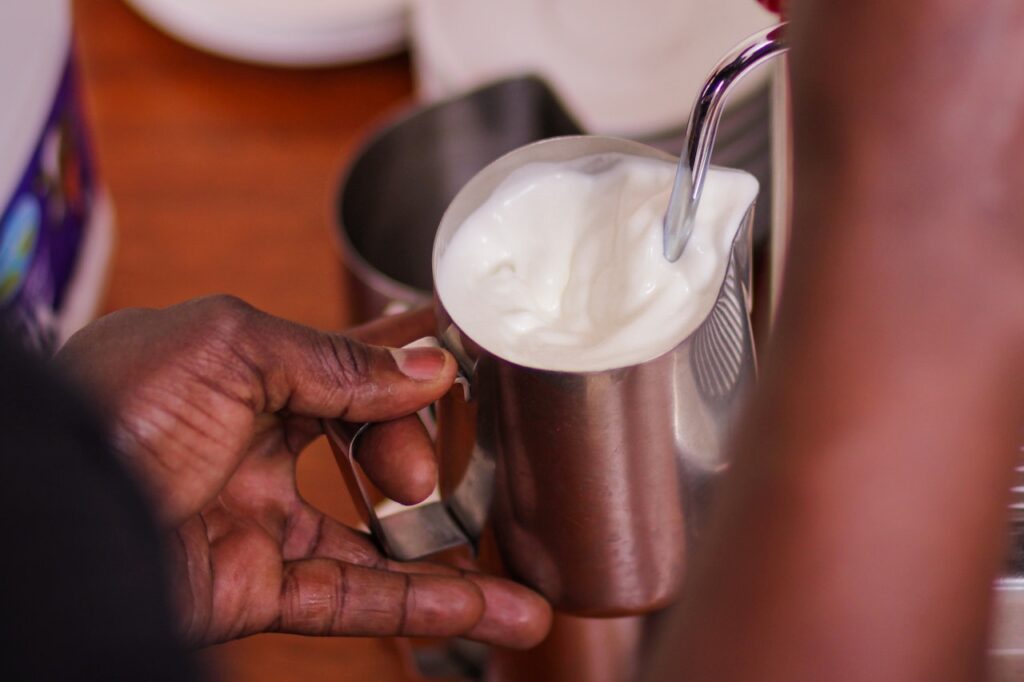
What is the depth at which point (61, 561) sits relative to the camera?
24cm

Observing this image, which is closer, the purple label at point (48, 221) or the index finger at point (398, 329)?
the index finger at point (398, 329)

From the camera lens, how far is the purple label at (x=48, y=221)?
730mm

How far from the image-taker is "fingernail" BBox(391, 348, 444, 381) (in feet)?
1.39

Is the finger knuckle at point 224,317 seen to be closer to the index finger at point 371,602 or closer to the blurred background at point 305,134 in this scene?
the index finger at point 371,602

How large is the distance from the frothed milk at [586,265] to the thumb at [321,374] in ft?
0.16

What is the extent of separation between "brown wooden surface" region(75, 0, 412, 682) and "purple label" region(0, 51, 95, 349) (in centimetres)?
11

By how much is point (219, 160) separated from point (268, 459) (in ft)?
1.89

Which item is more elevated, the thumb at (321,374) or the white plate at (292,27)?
the white plate at (292,27)

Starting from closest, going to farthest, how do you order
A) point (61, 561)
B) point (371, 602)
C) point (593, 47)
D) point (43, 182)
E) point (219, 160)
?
point (61, 561), point (371, 602), point (43, 182), point (593, 47), point (219, 160)

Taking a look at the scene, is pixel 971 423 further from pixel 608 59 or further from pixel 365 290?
pixel 608 59

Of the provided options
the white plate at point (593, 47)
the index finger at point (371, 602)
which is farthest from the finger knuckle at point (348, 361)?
the white plate at point (593, 47)

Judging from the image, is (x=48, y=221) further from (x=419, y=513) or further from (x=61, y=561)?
(x=61, y=561)

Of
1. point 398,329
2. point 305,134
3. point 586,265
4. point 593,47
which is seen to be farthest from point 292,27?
point 586,265

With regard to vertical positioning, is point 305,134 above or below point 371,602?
above
